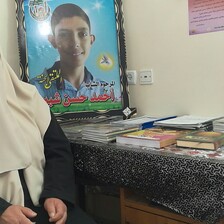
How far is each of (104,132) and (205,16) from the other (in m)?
0.74

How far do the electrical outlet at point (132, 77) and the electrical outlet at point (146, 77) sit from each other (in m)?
0.04

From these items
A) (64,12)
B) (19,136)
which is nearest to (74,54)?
(64,12)

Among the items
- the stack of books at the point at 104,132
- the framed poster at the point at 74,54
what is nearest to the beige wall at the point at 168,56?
the framed poster at the point at 74,54

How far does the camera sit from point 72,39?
5.54 feet

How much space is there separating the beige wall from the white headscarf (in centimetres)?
55

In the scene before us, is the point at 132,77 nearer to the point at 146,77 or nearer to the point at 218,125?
the point at 146,77

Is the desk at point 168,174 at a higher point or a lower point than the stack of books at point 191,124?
lower

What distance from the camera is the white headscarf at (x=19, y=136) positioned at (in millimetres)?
1151

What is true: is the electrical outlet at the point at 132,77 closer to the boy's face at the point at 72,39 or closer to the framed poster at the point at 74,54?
the framed poster at the point at 74,54

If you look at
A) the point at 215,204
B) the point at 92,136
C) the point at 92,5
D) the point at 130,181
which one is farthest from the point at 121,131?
the point at 92,5

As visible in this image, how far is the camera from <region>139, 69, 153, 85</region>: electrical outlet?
69.9 inches

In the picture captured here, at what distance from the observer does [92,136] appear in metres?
1.43

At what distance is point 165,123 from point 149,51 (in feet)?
1.67

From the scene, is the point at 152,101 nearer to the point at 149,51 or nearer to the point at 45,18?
the point at 149,51
